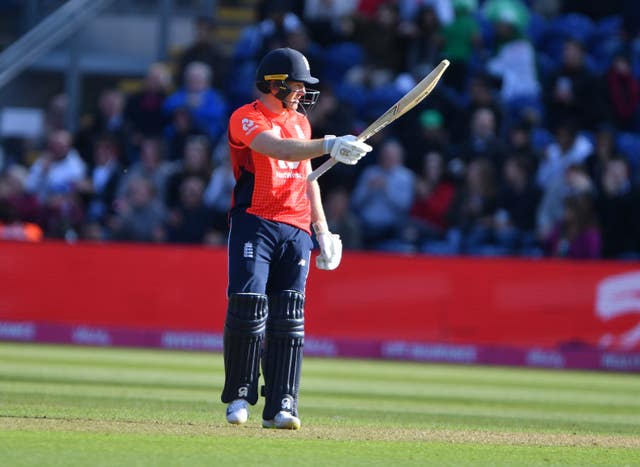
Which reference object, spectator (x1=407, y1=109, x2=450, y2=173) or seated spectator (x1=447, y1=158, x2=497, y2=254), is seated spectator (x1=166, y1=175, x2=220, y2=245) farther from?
seated spectator (x1=447, y1=158, x2=497, y2=254)

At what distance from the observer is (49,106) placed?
2072 cm

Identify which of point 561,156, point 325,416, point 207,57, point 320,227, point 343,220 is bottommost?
point 325,416

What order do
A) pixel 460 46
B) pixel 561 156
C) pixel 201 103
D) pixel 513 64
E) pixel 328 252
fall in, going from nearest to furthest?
pixel 328 252 → pixel 561 156 → pixel 513 64 → pixel 460 46 → pixel 201 103

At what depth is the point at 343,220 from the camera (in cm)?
1659

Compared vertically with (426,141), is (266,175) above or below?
below

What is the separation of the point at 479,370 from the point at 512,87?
15.6 feet

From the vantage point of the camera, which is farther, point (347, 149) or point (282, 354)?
point (282, 354)

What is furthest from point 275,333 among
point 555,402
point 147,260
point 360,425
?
point 147,260

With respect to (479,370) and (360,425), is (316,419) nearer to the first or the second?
(360,425)

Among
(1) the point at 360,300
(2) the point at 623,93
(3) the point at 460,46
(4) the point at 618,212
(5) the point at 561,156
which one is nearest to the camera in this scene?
(1) the point at 360,300

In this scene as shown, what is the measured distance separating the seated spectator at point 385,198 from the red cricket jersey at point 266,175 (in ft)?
30.3

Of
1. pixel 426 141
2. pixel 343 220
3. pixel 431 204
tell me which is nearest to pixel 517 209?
pixel 431 204

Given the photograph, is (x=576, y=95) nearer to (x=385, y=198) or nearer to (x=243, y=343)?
(x=385, y=198)

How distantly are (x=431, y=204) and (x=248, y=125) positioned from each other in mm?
9654
